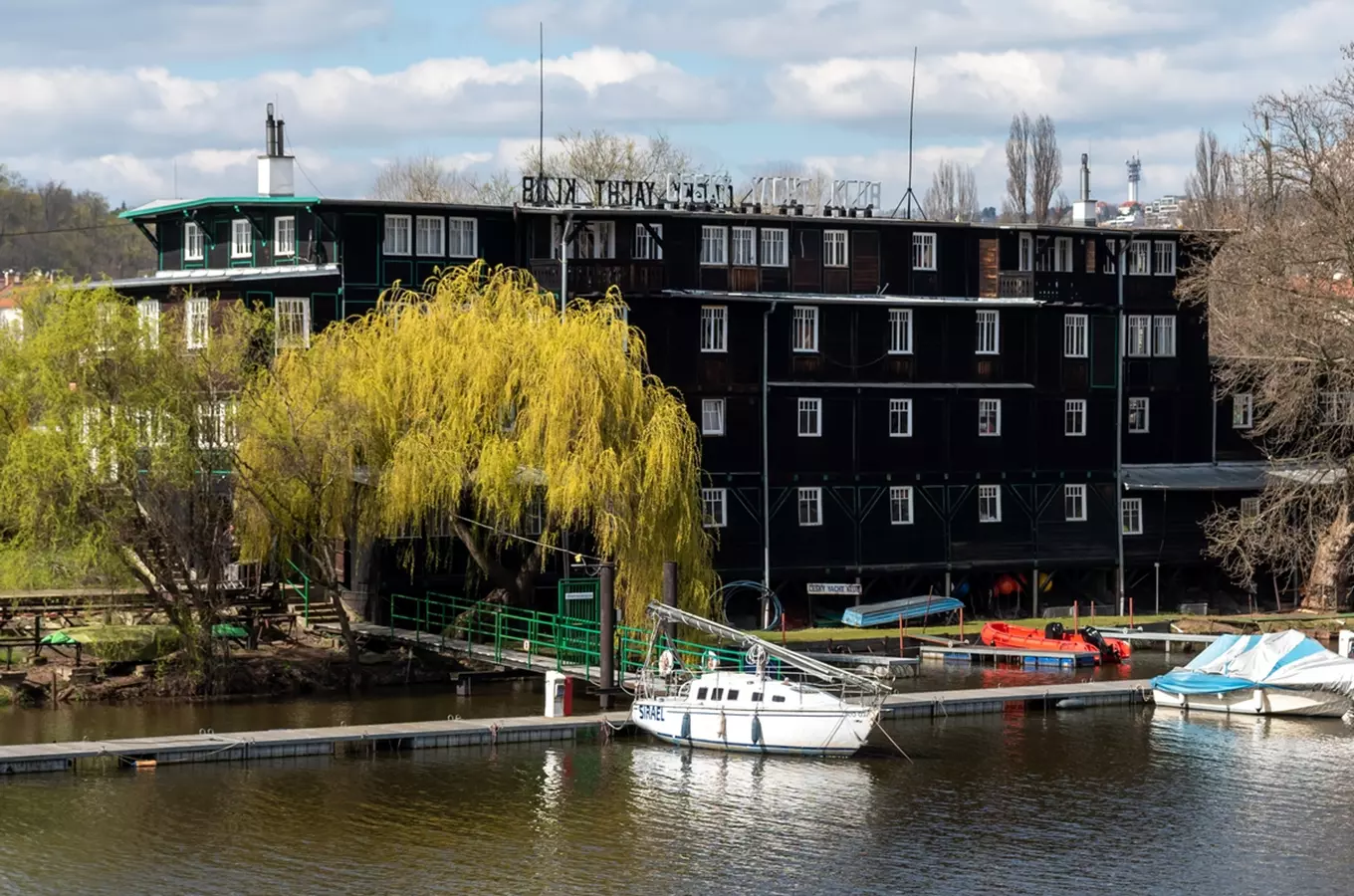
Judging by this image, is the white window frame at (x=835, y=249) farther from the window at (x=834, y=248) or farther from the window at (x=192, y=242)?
the window at (x=192, y=242)

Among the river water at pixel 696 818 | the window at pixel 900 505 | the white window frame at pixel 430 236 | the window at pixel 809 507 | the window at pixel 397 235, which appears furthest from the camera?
the window at pixel 900 505

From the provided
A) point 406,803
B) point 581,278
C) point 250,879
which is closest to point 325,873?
point 250,879

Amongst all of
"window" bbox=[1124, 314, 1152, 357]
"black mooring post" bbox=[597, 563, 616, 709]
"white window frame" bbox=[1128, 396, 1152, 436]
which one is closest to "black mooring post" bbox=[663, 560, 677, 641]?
"black mooring post" bbox=[597, 563, 616, 709]

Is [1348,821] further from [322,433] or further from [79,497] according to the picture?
[79,497]

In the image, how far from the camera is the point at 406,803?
131ft

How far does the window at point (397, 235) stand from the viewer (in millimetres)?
63188

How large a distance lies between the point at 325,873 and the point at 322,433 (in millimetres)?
18650

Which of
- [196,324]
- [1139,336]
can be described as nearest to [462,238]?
[196,324]

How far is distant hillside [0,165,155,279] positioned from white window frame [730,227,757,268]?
9738 centimetres

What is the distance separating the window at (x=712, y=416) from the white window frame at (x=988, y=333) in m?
10.4

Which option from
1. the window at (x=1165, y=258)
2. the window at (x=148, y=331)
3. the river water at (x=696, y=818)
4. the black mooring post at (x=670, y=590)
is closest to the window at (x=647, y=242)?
the black mooring post at (x=670, y=590)

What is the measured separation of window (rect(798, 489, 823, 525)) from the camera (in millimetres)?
67500

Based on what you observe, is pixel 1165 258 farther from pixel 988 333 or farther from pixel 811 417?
pixel 811 417

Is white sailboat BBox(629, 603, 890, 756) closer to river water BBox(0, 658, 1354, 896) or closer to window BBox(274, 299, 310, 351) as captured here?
river water BBox(0, 658, 1354, 896)
